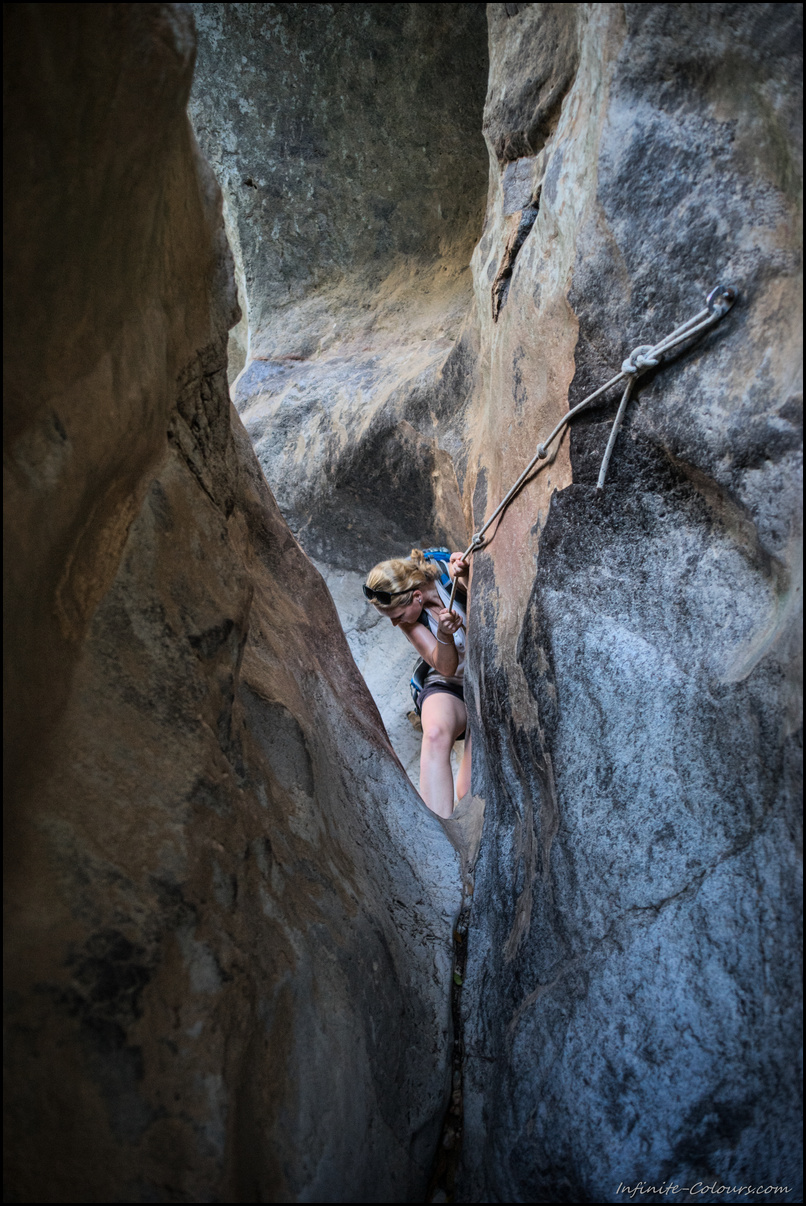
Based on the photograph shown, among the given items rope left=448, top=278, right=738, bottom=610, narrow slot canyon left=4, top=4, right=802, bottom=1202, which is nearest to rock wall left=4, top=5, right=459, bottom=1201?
narrow slot canyon left=4, top=4, right=802, bottom=1202

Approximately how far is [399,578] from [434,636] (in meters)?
0.28

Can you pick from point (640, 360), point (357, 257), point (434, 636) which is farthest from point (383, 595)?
point (357, 257)

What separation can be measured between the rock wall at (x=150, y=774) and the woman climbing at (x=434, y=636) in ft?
3.17

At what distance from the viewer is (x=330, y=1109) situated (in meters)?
1.23

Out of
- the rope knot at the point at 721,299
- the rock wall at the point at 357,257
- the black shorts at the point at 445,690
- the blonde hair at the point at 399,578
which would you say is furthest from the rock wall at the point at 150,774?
the rock wall at the point at 357,257

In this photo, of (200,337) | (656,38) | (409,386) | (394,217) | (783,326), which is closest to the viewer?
(783,326)

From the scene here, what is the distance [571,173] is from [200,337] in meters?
0.88

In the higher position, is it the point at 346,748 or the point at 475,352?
the point at 475,352

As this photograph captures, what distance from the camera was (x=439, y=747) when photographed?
2.76m

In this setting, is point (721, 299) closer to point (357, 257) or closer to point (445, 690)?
point (445, 690)

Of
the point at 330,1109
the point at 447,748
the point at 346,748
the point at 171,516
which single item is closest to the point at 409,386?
the point at 447,748

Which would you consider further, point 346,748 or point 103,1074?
point 346,748

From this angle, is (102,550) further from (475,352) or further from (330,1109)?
(475,352)

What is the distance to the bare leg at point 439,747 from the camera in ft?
8.60
